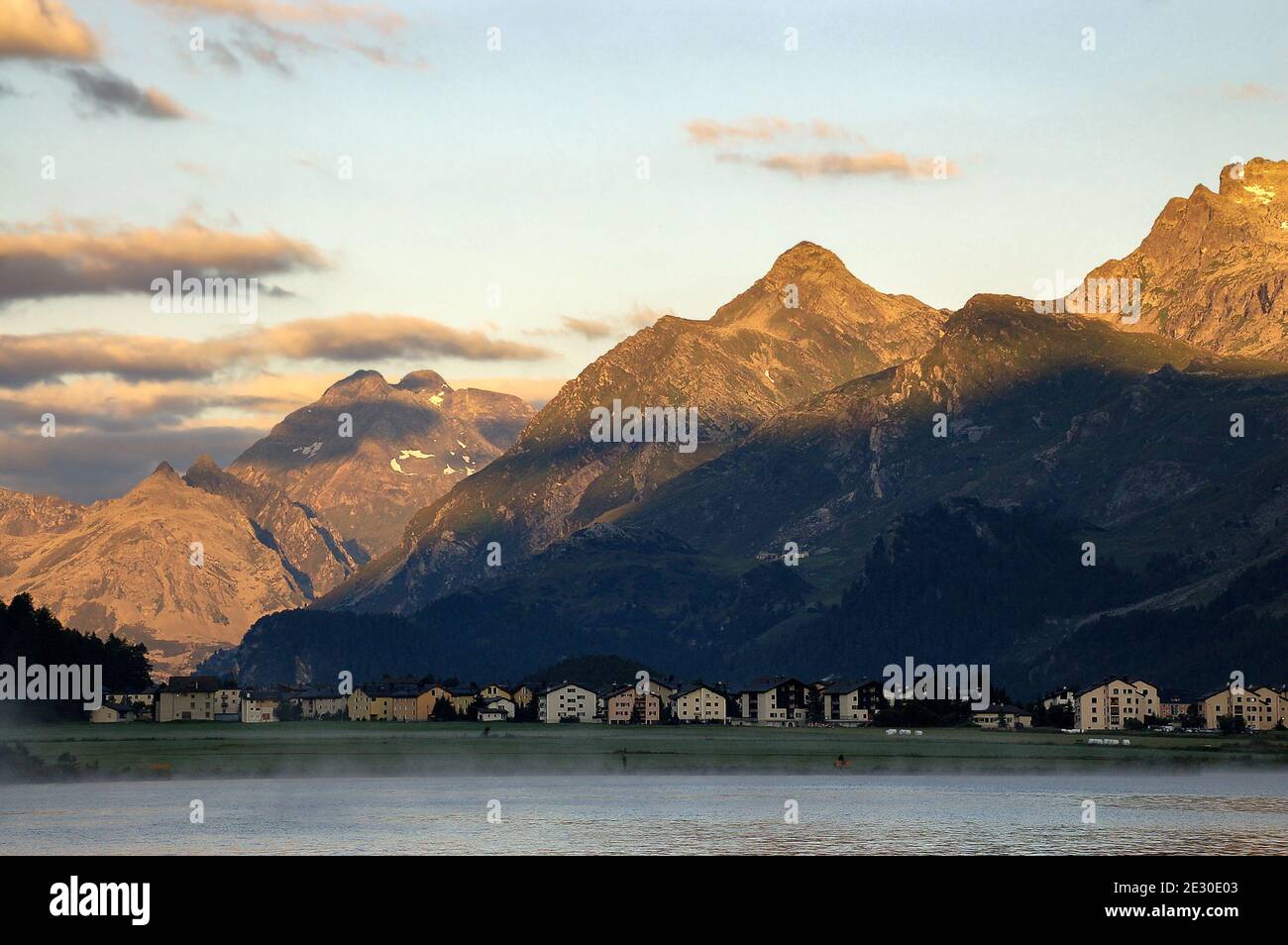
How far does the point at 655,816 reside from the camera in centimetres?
12412

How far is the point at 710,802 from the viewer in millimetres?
137625

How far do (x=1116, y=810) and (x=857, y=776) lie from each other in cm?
4816

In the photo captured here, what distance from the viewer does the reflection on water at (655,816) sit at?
101125 mm

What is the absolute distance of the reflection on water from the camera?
101m

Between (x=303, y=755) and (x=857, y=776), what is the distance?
5800cm

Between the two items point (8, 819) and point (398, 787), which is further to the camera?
point (398, 787)
